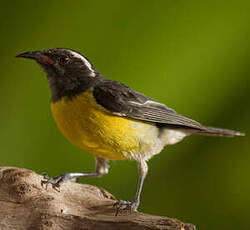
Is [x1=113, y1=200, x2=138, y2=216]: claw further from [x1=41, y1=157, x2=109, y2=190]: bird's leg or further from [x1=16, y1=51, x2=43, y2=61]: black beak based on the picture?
[x1=16, y1=51, x2=43, y2=61]: black beak

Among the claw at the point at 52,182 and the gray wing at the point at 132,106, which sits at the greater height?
the gray wing at the point at 132,106

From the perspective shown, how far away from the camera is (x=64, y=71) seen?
10.6ft

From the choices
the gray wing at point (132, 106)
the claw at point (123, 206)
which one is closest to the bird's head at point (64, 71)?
the gray wing at point (132, 106)

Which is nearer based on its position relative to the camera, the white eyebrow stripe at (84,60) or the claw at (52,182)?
the claw at (52,182)

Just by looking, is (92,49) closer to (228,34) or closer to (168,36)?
(168,36)

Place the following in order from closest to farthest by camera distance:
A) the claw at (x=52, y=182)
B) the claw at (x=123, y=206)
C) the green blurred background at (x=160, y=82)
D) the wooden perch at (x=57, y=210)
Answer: the wooden perch at (x=57, y=210) → the claw at (x=123, y=206) → the claw at (x=52, y=182) → the green blurred background at (x=160, y=82)

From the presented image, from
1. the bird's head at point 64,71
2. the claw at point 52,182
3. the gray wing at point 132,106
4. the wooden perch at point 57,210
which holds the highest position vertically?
the bird's head at point 64,71

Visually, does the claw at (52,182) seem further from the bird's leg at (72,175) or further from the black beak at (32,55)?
the black beak at (32,55)

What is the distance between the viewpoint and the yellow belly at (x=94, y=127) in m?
3.09

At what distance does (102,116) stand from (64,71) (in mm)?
379

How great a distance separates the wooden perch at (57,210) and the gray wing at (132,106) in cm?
54

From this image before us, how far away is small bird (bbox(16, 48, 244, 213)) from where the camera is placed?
122 inches

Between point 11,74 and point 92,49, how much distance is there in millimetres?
693

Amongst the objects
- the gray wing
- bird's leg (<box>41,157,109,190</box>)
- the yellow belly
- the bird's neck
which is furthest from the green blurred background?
the yellow belly
